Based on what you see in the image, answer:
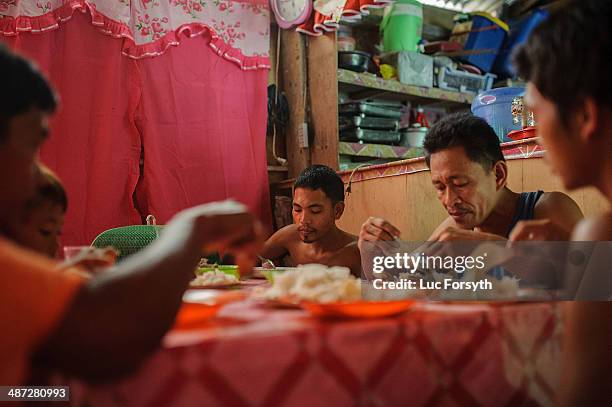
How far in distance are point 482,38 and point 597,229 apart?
3944 millimetres

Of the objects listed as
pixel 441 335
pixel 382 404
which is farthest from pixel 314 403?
pixel 441 335

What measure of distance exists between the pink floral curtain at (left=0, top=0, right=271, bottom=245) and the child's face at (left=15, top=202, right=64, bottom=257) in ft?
5.83

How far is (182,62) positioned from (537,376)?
9.79ft

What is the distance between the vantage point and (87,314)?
52 centimetres

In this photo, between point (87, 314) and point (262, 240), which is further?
point (262, 240)

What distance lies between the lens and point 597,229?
2.98ft

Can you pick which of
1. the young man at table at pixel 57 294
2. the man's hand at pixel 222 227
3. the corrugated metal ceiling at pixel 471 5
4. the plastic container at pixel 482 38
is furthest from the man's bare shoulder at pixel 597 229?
the corrugated metal ceiling at pixel 471 5

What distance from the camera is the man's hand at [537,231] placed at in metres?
0.92

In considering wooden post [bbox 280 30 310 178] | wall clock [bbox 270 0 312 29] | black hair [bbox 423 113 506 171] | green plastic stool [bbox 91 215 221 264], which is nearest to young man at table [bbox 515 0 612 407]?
black hair [bbox 423 113 506 171]

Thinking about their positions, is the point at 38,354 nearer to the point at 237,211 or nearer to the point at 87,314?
the point at 87,314

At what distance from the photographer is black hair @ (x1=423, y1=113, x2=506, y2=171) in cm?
160

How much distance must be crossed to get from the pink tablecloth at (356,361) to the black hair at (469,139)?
0.81m

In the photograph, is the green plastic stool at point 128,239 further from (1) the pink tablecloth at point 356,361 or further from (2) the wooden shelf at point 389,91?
(2) the wooden shelf at point 389,91

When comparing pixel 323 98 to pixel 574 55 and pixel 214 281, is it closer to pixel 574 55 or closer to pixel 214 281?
pixel 214 281
